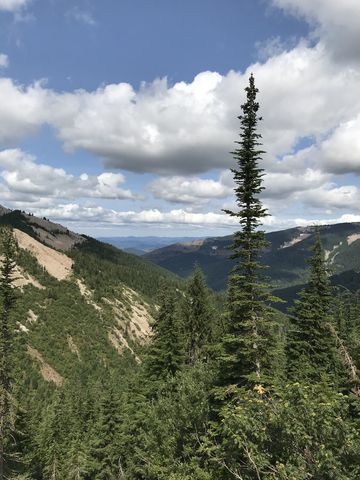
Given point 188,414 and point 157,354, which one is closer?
point 188,414

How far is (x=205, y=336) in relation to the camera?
148ft

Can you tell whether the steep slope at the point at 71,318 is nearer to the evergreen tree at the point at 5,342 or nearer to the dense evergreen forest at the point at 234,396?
the dense evergreen forest at the point at 234,396

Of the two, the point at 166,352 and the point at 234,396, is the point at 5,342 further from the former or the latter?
the point at 234,396

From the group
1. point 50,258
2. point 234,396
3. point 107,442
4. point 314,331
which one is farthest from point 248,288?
point 50,258

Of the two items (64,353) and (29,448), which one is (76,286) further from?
(29,448)

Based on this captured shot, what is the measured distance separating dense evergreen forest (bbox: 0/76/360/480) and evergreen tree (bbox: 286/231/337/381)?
109mm

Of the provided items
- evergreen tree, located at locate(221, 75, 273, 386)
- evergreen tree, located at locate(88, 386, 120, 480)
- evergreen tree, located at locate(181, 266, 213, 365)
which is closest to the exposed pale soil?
evergreen tree, located at locate(181, 266, 213, 365)

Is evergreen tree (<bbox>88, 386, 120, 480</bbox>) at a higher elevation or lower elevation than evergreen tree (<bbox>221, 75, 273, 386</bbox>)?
lower

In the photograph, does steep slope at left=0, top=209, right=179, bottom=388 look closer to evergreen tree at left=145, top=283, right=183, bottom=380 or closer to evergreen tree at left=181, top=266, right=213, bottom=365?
evergreen tree at left=181, top=266, right=213, bottom=365

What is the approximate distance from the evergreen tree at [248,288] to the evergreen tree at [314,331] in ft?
35.7

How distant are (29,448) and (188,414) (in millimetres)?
31854

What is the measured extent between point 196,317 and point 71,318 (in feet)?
269

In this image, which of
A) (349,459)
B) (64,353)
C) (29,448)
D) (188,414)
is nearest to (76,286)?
(64,353)

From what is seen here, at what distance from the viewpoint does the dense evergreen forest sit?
10.1m
